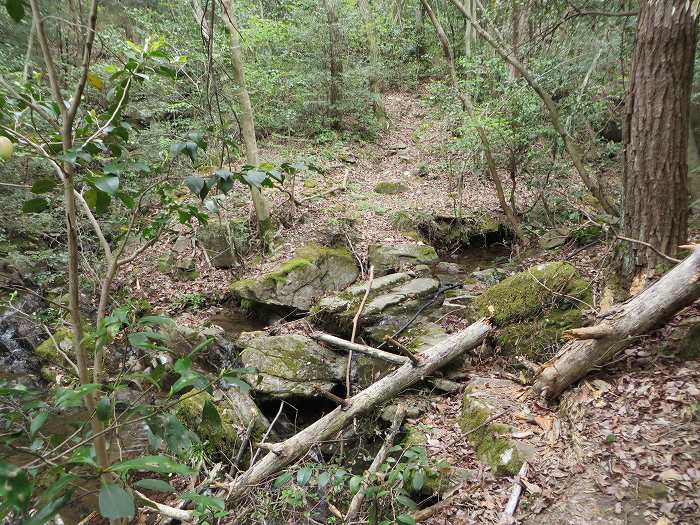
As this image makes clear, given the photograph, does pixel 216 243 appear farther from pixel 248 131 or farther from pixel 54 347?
pixel 54 347

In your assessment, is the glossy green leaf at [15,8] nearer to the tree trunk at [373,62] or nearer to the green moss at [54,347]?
the green moss at [54,347]

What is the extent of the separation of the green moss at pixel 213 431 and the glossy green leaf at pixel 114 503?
13.3 feet

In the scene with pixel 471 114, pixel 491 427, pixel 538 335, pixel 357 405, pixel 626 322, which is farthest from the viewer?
pixel 471 114

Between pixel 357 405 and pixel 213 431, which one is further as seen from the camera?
pixel 213 431

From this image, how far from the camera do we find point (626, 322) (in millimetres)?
3801

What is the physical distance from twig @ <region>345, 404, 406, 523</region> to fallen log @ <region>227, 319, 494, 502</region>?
0.91 ft

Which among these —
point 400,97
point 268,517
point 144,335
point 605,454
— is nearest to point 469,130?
point 605,454

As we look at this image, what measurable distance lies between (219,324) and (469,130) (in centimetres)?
633

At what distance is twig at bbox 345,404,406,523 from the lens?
11.0ft

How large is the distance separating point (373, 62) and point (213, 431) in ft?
47.2

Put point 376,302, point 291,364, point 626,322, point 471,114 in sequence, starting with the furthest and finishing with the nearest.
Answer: point 471,114 < point 376,302 < point 291,364 < point 626,322

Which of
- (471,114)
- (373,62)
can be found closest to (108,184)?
(471,114)

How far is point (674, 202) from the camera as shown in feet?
14.0

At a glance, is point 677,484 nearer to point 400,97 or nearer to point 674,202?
point 674,202
